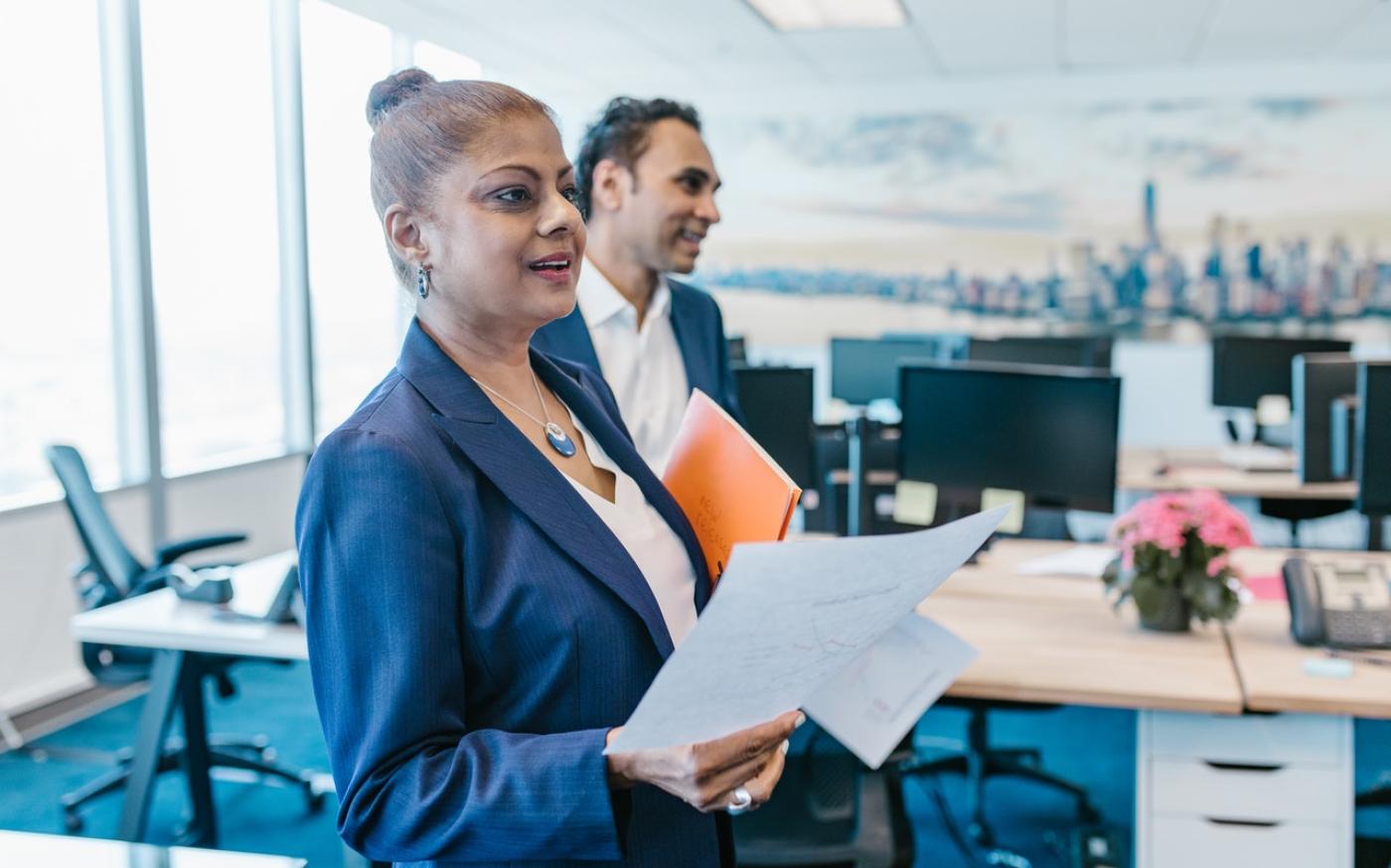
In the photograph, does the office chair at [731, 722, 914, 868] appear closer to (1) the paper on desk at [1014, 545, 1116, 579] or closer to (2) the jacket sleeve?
(1) the paper on desk at [1014, 545, 1116, 579]

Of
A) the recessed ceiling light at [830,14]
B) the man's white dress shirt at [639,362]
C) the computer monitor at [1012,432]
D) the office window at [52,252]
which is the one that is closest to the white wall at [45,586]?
the office window at [52,252]

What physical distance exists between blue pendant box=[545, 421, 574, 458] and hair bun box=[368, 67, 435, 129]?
344mm

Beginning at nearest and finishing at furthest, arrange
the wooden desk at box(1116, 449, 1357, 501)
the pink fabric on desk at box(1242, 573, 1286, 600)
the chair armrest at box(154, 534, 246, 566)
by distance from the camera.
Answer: the pink fabric on desk at box(1242, 573, 1286, 600) → the chair armrest at box(154, 534, 246, 566) → the wooden desk at box(1116, 449, 1357, 501)

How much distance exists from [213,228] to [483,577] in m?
4.68

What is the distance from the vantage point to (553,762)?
100 cm

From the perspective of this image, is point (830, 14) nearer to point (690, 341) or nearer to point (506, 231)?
point (690, 341)

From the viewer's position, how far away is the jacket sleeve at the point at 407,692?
99 cm

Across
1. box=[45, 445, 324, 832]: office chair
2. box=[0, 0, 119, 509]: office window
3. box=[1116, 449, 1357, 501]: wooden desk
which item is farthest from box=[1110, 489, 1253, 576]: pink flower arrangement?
box=[0, 0, 119, 509]: office window

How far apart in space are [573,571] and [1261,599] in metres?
2.13

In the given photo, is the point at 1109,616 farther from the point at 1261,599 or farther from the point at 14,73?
the point at 14,73

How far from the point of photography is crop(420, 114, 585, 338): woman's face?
1.10 metres

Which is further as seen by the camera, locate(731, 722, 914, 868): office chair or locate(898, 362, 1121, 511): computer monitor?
locate(898, 362, 1121, 511): computer monitor

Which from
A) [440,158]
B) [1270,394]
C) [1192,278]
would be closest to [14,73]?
[440,158]

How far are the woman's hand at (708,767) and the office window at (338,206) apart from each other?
5043 millimetres
